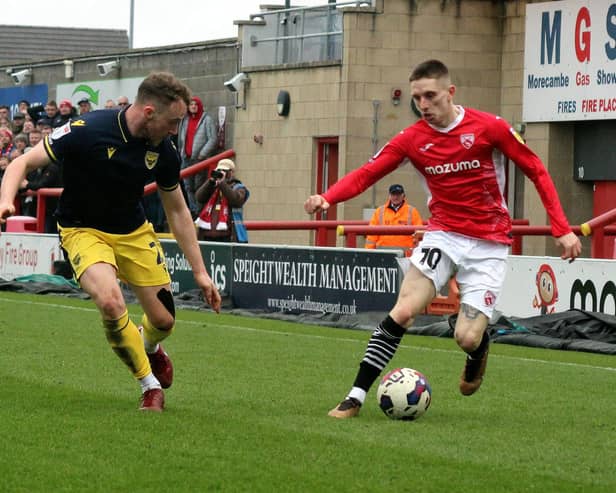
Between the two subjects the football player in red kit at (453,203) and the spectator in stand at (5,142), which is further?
the spectator in stand at (5,142)

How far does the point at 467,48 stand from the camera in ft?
85.3

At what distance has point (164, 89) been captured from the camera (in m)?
8.34

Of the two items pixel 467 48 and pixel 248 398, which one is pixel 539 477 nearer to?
pixel 248 398

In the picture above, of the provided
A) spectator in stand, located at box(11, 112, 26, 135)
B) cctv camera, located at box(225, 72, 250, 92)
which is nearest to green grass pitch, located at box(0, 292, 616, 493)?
cctv camera, located at box(225, 72, 250, 92)

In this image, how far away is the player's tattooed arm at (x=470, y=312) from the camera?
901 centimetres

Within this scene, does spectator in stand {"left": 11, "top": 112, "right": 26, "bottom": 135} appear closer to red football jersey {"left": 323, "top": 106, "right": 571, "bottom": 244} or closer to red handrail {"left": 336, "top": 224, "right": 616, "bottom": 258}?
red handrail {"left": 336, "top": 224, "right": 616, "bottom": 258}

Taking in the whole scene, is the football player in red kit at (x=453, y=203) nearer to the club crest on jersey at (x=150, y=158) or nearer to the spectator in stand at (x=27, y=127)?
the club crest on jersey at (x=150, y=158)

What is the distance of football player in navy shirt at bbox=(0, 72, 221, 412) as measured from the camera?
8.51 m

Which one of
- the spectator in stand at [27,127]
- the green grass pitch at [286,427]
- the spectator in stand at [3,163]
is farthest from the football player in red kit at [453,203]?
the spectator in stand at [27,127]

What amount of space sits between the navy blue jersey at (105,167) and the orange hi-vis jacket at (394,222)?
446 inches

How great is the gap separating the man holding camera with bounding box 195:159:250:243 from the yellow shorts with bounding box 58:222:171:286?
35.4 ft

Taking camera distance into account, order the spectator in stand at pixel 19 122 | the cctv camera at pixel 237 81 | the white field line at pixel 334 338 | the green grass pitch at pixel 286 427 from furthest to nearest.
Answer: the spectator in stand at pixel 19 122 < the cctv camera at pixel 237 81 < the white field line at pixel 334 338 < the green grass pitch at pixel 286 427

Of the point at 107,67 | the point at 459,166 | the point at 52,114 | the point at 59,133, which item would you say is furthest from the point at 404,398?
the point at 107,67

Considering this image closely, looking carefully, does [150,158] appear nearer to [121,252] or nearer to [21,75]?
[121,252]
